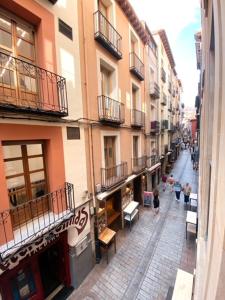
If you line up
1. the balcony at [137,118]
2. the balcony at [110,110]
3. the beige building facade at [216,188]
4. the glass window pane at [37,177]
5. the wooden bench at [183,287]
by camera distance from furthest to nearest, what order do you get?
the balcony at [137,118] → the balcony at [110,110] → the glass window pane at [37,177] → the wooden bench at [183,287] → the beige building facade at [216,188]

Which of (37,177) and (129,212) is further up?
(37,177)

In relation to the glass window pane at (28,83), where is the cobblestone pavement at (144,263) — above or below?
below

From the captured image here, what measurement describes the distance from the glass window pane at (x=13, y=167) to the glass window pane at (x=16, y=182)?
155mm

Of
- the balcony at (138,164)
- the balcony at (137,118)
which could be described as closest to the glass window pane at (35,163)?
the balcony at (137,118)

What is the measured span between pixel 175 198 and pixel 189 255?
6.79 meters

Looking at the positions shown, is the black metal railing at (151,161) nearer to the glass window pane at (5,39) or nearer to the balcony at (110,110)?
the balcony at (110,110)

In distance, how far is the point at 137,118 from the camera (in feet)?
37.3

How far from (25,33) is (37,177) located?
399 cm

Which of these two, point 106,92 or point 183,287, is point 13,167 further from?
point 106,92

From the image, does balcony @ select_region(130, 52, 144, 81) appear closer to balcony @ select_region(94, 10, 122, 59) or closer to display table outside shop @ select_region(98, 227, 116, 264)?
balcony @ select_region(94, 10, 122, 59)

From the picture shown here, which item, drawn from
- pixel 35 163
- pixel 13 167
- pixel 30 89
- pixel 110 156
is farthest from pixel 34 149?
pixel 110 156

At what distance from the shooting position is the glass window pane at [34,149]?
4777 mm

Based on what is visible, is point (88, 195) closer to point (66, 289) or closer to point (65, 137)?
point (65, 137)

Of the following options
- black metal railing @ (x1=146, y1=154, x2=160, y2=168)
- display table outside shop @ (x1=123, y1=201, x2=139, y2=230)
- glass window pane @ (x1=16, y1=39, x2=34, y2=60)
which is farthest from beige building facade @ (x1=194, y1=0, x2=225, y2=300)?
black metal railing @ (x1=146, y1=154, x2=160, y2=168)
